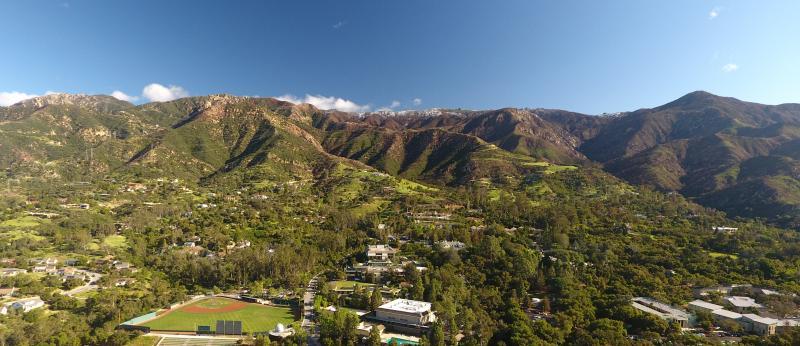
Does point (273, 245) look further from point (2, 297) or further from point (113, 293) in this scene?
point (2, 297)

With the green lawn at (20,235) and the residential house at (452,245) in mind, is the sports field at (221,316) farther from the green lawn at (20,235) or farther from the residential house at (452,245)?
the green lawn at (20,235)

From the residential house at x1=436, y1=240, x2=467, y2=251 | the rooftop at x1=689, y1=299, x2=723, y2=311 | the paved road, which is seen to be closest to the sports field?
the paved road

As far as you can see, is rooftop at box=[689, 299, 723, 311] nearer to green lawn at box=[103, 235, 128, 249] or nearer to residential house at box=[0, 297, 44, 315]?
residential house at box=[0, 297, 44, 315]

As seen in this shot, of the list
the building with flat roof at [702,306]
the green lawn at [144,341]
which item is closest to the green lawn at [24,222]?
the green lawn at [144,341]

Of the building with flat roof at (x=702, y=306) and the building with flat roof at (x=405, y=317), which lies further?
the building with flat roof at (x=702, y=306)

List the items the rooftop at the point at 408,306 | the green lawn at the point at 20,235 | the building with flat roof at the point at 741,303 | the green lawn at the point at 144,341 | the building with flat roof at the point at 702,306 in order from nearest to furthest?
the green lawn at the point at 144,341, the rooftop at the point at 408,306, the building with flat roof at the point at 702,306, the building with flat roof at the point at 741,303, the green lawn at the point at 20,235

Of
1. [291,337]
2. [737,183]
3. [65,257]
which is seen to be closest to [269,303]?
[291,337]
